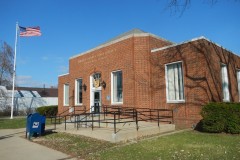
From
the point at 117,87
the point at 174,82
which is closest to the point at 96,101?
the point at 117,87

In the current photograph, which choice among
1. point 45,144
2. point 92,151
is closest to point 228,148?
point 92,151

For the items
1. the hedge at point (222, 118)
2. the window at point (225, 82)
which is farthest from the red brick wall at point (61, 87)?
the hedge at point (222, 118)

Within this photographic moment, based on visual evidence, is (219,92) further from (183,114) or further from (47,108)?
(47,108)

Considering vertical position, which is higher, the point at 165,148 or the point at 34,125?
the point at 34,125

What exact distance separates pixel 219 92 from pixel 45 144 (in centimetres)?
919

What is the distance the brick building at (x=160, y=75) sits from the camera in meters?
12.7

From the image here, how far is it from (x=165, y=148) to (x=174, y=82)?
256 inches

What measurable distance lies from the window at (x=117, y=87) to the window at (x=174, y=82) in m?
3.53

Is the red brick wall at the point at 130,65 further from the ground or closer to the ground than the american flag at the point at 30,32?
closer to the ground

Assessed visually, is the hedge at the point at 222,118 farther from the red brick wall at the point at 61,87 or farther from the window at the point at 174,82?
the red brick wall at the point at 61,87

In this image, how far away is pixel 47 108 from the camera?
28.1 meters

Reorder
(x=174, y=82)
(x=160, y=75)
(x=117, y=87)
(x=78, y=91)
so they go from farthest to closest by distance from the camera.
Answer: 1. (x=78, y=91)
2. (x=117, y=87)
3. (x=160, y=75)
4. (x=174, y=82)

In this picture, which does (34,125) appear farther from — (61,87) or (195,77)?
(61,87)

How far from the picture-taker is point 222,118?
1066 centimetres
